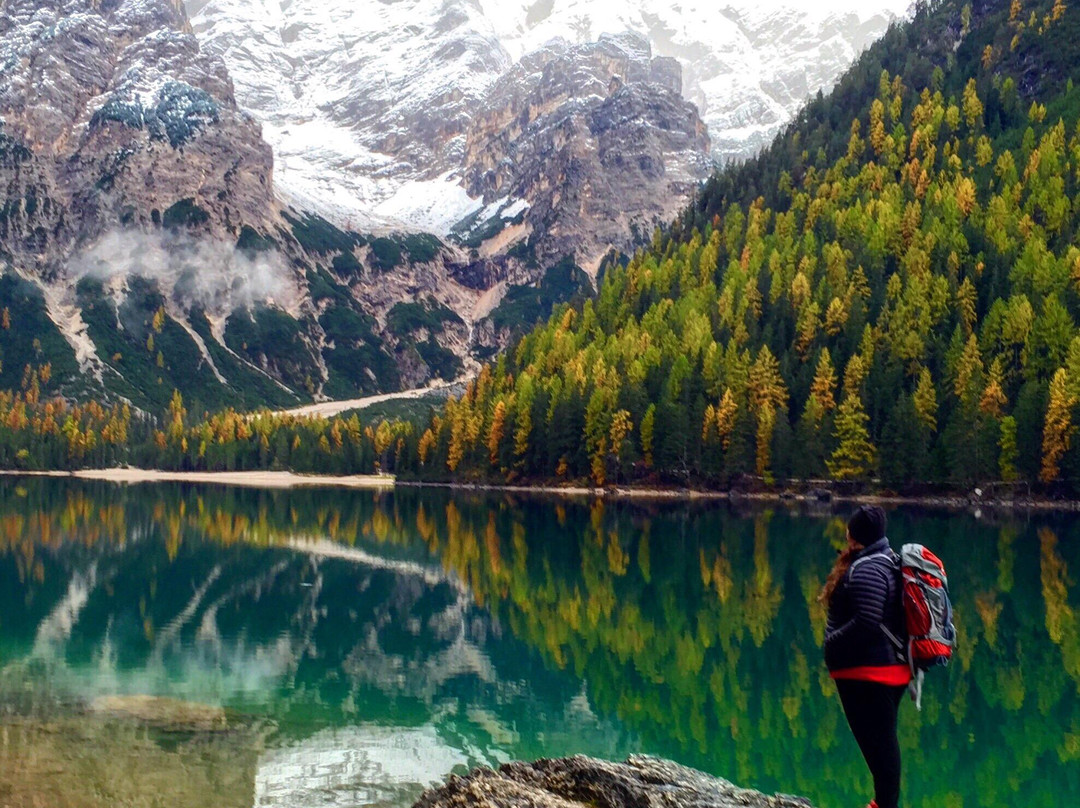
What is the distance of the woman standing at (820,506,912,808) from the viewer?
14578mm

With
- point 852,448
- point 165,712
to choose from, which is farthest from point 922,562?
point 852,448

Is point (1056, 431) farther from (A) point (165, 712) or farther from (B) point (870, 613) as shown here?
(B) point (870, 613)

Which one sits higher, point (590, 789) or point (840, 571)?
point (840, 571)

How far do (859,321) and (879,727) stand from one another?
403 ft

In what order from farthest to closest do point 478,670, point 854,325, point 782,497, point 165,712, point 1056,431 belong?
point 854,325 → point 782,497 → point 1056,431 → point 478,670 → point 165,712

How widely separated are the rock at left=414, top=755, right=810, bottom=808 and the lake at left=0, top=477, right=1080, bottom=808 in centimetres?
775

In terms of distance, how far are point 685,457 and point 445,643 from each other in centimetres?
Result: 9162

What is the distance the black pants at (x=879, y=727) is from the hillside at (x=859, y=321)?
323ft

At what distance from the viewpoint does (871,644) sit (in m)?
14.6

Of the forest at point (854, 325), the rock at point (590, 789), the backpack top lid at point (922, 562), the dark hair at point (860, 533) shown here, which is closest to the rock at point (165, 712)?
the rock at point (590, 789)

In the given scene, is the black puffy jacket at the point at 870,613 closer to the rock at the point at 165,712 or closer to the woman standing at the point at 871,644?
the woman standing at the point at 871,644

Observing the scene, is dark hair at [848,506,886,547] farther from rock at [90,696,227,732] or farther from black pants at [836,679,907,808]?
rock at [90,696,227,732]

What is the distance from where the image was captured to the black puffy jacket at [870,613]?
1455cm

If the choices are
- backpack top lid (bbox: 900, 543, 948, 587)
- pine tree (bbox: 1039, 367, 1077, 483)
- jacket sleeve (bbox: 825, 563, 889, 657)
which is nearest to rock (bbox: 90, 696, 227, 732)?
jacket sleeve (bbox: 825, 563, 889, 657)
